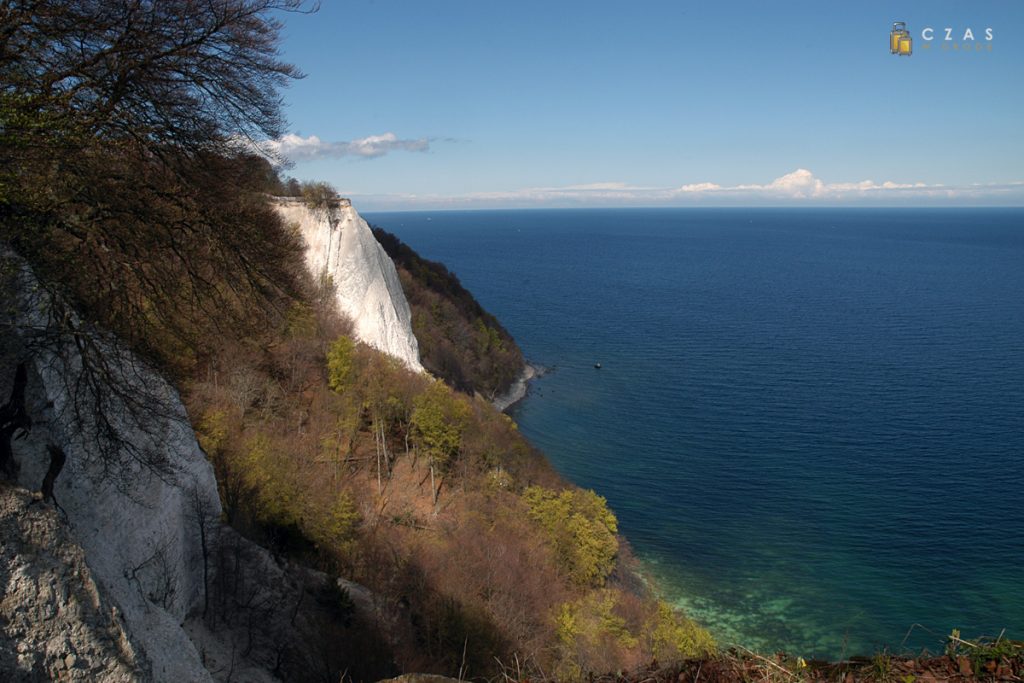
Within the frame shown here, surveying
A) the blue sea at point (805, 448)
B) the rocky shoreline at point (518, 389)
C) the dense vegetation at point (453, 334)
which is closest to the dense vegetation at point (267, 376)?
the dense vegetation at point (453, 334)

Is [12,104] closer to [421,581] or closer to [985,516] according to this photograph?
[421,581]

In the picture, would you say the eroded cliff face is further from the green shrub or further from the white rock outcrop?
the green shrub

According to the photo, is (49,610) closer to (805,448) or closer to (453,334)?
(805,448)

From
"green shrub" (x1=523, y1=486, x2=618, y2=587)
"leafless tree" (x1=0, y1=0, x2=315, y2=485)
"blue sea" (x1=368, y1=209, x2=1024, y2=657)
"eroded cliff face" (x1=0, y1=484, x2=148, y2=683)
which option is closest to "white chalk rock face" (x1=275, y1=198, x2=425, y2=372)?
"green shrub" (x1=523, y1=486, x2=618, y2=587)

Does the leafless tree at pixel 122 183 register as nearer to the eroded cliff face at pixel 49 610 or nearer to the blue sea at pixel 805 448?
the eroded cliff face at pixel 49 610

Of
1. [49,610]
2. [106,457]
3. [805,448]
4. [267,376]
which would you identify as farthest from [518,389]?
[49,610]

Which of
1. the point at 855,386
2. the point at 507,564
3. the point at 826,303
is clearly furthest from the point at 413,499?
the point at 826,303
